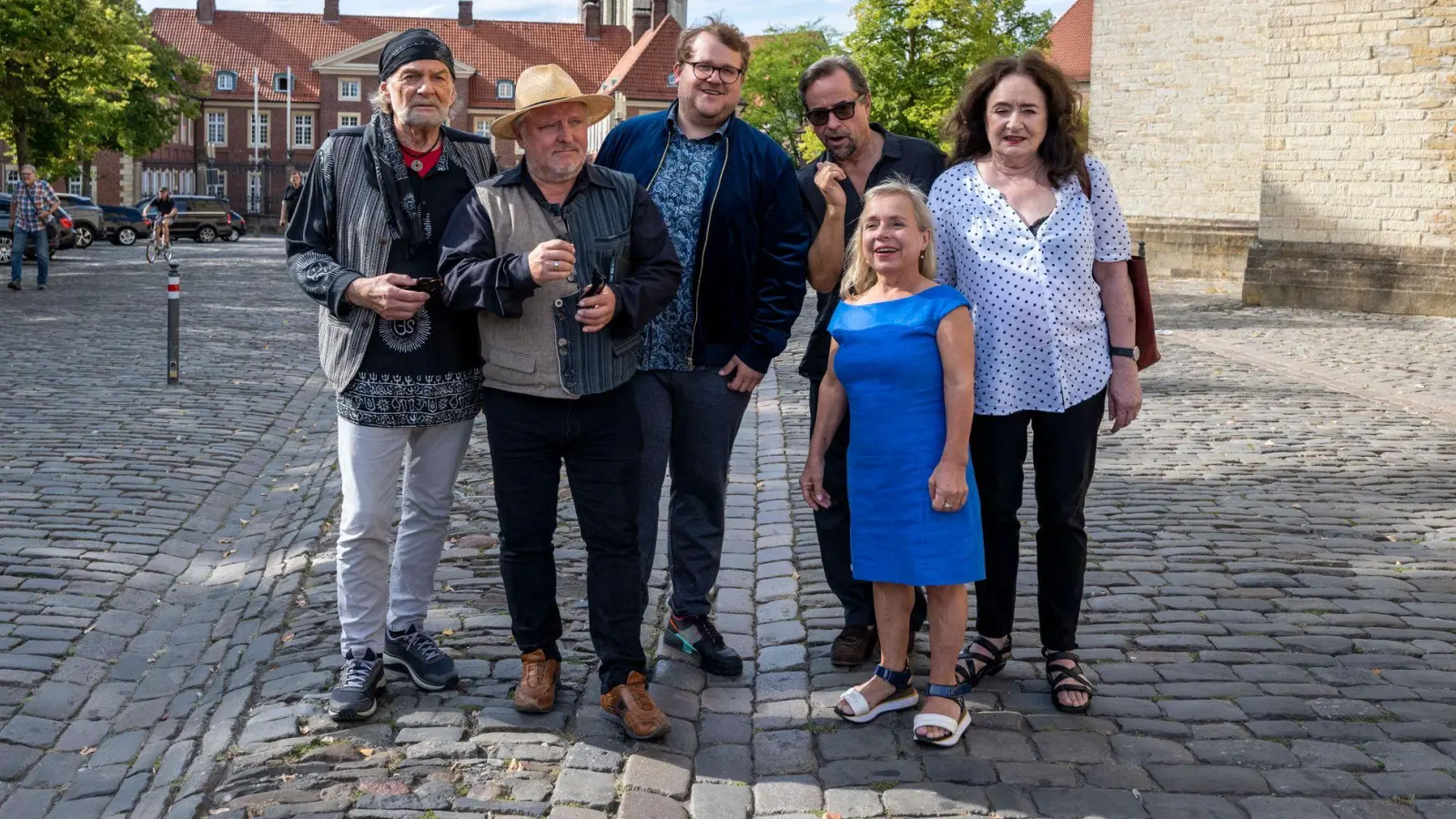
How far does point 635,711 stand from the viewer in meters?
4.42

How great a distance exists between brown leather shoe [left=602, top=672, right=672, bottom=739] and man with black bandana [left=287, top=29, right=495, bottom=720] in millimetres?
666

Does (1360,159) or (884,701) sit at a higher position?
(1360,159)

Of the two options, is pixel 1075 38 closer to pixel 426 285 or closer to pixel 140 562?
pixel 140 562

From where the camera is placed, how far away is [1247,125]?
107ft

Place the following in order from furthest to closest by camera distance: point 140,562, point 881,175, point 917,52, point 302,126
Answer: point 302,126
point 917,52
point 140,562
point 881,175

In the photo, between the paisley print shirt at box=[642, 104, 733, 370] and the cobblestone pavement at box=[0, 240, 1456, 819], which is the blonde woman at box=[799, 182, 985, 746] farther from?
the paisley print shirt at box=[642, 104, 733, 370]

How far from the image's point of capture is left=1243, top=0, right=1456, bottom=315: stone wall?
2161cm

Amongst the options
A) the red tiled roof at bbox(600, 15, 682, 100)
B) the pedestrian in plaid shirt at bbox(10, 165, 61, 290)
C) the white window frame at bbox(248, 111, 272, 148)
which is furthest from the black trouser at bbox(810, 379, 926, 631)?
the white window frame at bbox(248, 111, 272, 148)

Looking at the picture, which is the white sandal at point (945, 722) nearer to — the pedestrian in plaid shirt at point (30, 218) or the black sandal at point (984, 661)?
the black sandal at point (984, 661)

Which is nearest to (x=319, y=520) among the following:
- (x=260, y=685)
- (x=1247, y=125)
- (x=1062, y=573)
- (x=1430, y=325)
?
(x=260, y=685)

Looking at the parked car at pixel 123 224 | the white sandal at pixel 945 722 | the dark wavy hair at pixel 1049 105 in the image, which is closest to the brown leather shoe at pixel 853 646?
the white sandal at pixel 945 722

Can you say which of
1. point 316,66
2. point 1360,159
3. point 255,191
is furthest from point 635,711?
point 316,66

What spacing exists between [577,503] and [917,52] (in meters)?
42.0

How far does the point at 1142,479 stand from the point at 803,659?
399 centimetres
